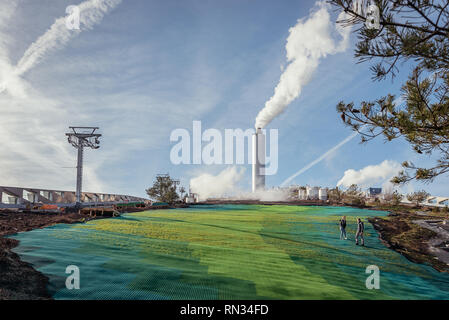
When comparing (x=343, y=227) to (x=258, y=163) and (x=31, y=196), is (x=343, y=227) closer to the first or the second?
(x=31, y=196)

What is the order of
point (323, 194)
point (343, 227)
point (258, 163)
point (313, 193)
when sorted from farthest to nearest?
point (258, 163), point (313, 193), point (323, 194), point (343, 227)

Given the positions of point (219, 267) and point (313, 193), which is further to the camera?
point (313, 193)

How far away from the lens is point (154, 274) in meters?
7.59

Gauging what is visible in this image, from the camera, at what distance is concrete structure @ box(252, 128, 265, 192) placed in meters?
72.2

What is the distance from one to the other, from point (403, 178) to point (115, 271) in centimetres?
1112

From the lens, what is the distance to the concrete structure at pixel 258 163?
72.2 m

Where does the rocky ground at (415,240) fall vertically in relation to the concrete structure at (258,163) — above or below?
below

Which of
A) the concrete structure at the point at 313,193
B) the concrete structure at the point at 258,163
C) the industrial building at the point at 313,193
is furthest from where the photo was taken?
the concrete structure at the point at 258,163

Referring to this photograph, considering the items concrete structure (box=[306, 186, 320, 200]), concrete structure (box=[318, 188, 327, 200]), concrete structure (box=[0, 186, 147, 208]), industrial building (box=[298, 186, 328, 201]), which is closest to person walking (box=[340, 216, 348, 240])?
concrete structure (box=[0, 186, 147, 208])

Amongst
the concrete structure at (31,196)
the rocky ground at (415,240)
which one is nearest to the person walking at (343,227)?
the rocky ground at (415,240)

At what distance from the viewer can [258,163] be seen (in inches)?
2950

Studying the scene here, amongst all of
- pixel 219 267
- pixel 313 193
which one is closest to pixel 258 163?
pixel 313 193

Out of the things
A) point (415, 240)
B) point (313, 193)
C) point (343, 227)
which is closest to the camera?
point (343, 227)

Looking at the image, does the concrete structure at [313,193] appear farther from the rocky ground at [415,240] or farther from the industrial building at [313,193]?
the rocky ground at [415,240]
